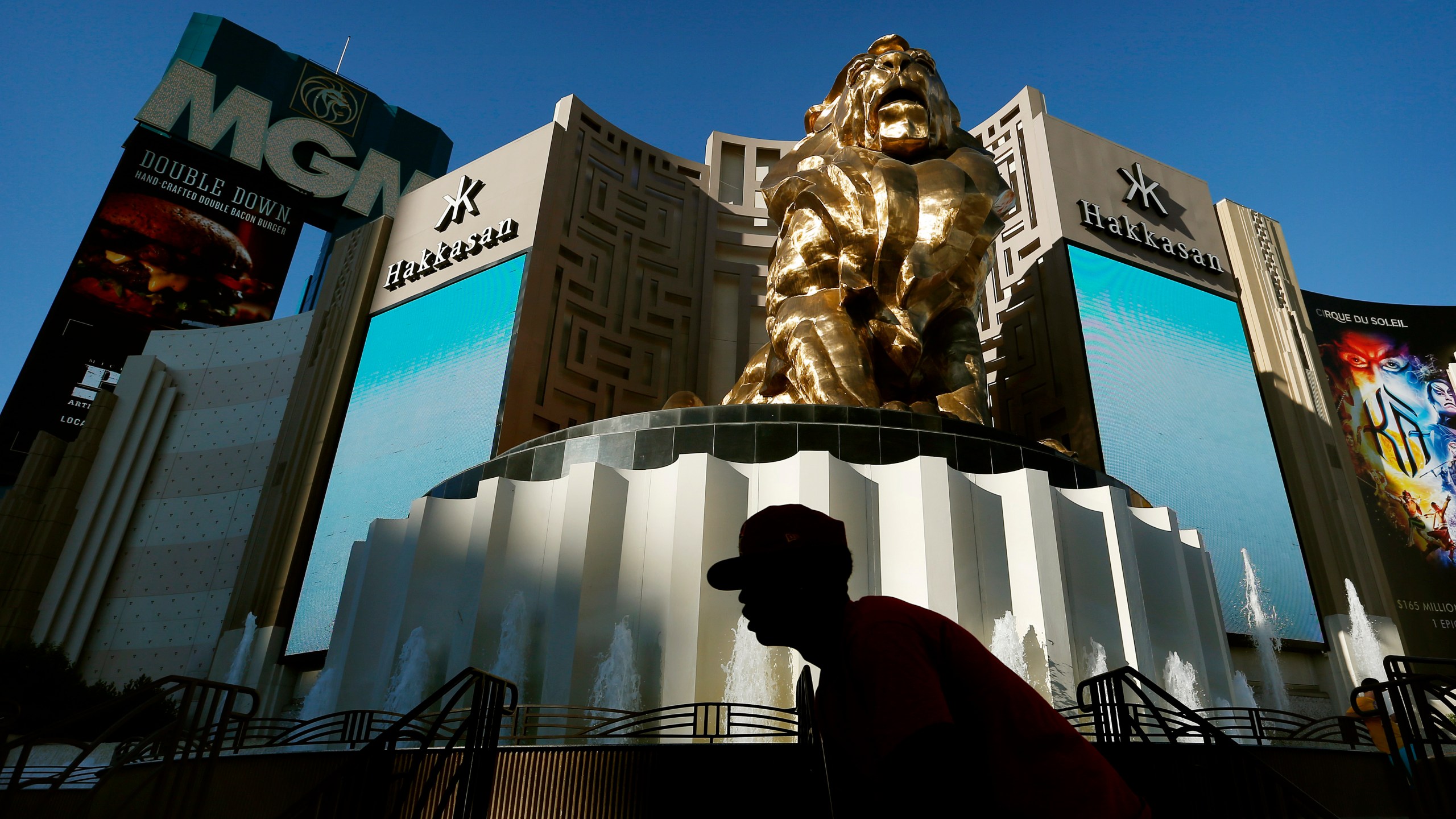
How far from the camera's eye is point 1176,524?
9797 millimetres

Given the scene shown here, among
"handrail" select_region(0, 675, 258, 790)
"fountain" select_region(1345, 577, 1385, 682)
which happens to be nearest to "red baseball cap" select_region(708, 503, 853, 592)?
"handrail" select_region(0, 675, 258, 790)

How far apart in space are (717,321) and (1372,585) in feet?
43.7

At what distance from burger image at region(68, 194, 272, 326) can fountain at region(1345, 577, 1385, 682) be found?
2896 centimetres

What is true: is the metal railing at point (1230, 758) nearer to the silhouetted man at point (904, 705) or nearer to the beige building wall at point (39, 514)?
the silhouetted man at point (904, 705)

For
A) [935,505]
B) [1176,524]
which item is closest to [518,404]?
[935,505]

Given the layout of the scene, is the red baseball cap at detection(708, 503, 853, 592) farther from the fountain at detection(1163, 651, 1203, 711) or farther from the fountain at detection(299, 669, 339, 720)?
the fountain at detection(299, 669, 339, 720)

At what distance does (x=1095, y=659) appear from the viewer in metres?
8.20

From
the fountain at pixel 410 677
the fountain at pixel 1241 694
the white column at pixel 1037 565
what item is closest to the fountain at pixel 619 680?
the fountain at pixel 410 677

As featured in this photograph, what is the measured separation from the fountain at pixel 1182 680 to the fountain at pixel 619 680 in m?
5.07

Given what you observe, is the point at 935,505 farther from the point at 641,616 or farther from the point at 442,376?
the point at 442,376

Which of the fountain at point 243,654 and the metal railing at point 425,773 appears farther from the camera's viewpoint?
the fountain at point 243,654

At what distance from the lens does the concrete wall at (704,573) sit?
8016 mm

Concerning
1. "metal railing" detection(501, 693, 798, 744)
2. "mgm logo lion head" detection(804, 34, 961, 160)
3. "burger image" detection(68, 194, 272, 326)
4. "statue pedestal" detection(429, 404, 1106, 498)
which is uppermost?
"burger image" detection(68, 194, 272, 326)

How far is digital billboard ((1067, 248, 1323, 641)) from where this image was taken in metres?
15.0
